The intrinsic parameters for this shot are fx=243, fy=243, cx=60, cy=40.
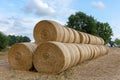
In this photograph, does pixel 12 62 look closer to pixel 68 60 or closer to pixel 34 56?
pixel 34 56

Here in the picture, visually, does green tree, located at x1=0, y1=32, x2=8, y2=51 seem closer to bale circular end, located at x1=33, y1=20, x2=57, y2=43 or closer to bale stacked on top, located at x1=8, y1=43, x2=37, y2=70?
bale circular end, located at x1=33, y1=20, x2=57, y2=43

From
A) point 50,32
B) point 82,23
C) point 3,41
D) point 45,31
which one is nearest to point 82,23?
point 82,23

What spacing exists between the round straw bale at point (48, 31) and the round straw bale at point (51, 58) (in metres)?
1.18

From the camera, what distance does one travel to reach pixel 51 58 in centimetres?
922

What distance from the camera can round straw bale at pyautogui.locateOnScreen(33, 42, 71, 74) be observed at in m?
9.02

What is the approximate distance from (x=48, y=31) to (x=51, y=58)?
1849 millimetres

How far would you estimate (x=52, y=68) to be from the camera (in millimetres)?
9117

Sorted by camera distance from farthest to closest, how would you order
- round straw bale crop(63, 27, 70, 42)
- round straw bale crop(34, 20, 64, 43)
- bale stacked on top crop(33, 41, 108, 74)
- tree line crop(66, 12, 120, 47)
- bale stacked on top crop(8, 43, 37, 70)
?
tree line crop(66, 12, 120, 47) < round straw bale crop(63, 27, 70, 42) < round straw bale crop(34, 20, 64, 43) < bale stacked on top crop(8, 43, 37, 70) < bale stacked on top crop(33, 41, 108, 74)

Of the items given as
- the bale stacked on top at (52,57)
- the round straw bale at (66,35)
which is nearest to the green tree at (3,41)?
the round straw bale at (66,35)

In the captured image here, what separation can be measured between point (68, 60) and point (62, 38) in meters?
1.80

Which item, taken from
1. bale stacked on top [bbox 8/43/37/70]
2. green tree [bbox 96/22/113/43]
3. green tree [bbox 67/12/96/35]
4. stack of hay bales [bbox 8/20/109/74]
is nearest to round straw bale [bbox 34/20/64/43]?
stack of hay bales [bbox 8/20/109/74]

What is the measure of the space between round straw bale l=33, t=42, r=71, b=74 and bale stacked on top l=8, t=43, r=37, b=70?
37 centimetres

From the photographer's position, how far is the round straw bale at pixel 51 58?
9.02m

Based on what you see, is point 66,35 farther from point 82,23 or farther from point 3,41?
point 82,23
